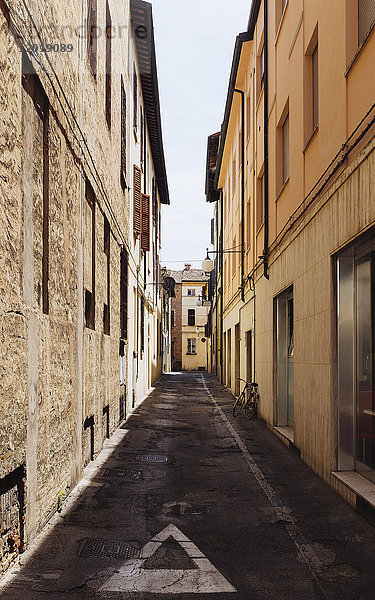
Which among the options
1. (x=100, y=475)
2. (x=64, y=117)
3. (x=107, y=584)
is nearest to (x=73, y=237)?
(x=64, y=117)

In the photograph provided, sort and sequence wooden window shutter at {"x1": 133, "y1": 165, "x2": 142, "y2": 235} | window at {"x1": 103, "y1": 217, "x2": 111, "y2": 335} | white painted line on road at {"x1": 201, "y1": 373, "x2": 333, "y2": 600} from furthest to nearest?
wooden window shutter at {"x1": 133, "y1": 165, "x2": 142, "y2": 235} < window at {"x1": 103, "y1": 217, "x2": 111, "y2": 335} < white painted line on road at {"x1": 201, "y1": 373, "x2": 333, "y2": 600}

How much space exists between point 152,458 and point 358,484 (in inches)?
139

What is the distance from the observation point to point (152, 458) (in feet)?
29.7

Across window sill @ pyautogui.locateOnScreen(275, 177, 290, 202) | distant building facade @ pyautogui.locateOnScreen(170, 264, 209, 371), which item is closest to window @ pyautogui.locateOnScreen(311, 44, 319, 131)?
window sill @ pyautogui.locateOnScreen(275, 177, 290, 202)

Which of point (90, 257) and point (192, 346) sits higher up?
point (90, 257)

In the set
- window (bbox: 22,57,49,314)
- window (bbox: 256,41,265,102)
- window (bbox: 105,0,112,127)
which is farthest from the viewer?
window (bbox: 256,41,265,102)

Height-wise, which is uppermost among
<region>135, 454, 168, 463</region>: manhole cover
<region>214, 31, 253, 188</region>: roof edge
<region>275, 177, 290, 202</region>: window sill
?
<region>214, 31, 253, 188</region>: roof edge

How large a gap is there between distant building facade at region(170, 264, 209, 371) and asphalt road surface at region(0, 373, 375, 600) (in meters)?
55.1

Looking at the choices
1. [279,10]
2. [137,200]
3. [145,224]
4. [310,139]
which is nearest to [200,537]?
[310,139]

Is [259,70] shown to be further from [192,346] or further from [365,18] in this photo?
[192,346]

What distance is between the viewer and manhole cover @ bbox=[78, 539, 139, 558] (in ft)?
15.9

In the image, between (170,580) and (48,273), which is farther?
(48,273)

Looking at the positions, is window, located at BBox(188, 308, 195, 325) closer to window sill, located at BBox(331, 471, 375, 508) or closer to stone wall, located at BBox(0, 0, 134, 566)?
stone wall, located at BBox(0, 0, 134, 566)

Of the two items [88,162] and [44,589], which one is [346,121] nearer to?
[88,162]
